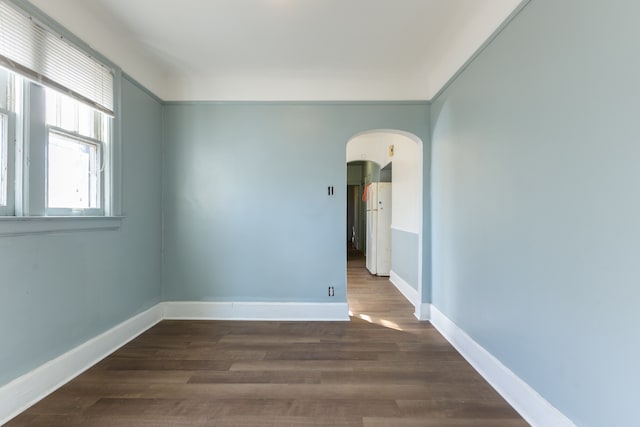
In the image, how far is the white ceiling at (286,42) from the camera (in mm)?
2170

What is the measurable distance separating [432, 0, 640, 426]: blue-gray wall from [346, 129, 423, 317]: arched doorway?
1106 millimetres

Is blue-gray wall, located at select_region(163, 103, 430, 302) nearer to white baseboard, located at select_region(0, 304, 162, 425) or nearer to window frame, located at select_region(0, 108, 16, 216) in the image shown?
white baseboard, located at select_region(0, 304, 162, 425)

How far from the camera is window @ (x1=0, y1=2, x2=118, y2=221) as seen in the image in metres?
1.76

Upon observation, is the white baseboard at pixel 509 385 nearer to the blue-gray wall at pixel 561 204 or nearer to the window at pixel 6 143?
the blue-gray wall at pixel 561 204

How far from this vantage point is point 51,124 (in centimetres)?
203

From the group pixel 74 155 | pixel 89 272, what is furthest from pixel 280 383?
pixel 74 155

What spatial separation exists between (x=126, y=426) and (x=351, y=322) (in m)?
2.16

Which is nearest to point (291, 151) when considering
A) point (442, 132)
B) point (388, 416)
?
point (442, 132)

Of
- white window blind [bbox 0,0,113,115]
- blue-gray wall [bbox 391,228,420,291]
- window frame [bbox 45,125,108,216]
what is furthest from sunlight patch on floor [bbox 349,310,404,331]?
white window blind [bbox 0,0,113,115]

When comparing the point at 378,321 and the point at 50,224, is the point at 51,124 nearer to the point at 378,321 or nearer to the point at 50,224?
the point at 50,224

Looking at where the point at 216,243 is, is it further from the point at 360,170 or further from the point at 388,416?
the point at 360,170

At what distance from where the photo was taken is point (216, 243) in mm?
3352

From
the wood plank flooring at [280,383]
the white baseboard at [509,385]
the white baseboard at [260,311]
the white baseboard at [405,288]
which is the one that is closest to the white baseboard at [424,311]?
the white baseboard at [405,288]

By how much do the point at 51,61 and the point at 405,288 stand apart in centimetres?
448
